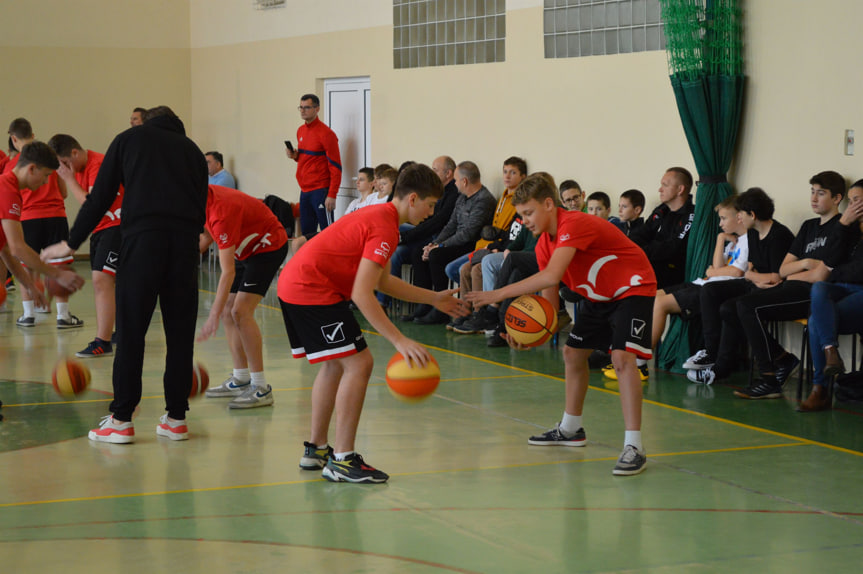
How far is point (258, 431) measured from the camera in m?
6.15

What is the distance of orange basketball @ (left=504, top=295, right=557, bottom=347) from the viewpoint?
19.6 feet

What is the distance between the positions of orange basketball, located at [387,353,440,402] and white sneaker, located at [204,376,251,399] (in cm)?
235

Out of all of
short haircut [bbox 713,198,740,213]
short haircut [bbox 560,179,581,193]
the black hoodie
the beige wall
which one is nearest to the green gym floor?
the black hoodie

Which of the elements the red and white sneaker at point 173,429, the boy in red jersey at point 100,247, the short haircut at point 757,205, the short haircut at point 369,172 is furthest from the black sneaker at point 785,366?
the short haircut at point 369,172

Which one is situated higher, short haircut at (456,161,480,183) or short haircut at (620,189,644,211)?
short haircut at (456,161,480,183)

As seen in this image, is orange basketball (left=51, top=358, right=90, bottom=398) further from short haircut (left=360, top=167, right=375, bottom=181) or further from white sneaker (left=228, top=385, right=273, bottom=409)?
short haircut (left=360, top=167, right=375, bottom=181)

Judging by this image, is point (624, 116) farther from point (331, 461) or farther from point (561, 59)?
point (331, 461)

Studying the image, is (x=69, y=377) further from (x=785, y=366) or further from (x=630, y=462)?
(x=785, y=366)

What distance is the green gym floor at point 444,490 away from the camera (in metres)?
4.09

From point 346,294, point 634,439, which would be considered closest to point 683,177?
point 634,439

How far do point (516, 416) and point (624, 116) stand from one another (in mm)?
4018

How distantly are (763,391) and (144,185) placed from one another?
438 centimetres

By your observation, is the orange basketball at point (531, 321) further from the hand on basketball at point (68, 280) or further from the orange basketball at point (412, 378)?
the hand on basketball at point (68, 280)

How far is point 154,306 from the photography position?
5.64 m
